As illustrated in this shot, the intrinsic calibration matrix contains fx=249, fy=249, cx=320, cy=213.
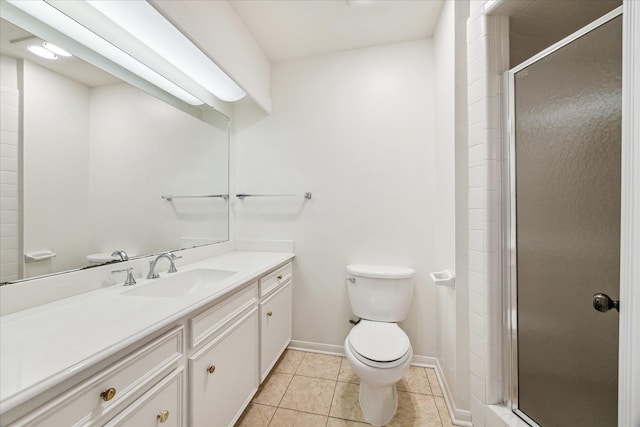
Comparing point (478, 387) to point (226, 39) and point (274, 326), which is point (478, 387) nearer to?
point (274, 326)

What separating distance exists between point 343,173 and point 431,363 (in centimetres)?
162

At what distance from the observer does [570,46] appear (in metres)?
1.04

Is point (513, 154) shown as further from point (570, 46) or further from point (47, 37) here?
point (47, 37)

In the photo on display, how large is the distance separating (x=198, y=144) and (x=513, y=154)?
1970 millimetres

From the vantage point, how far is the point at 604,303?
895 millimetres

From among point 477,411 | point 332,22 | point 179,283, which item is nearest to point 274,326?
point 179,283

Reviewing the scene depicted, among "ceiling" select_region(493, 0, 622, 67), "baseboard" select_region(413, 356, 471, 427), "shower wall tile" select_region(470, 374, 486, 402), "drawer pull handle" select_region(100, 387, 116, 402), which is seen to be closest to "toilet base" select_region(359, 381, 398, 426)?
"baseboard" select_region(413, 356, 471, 427)

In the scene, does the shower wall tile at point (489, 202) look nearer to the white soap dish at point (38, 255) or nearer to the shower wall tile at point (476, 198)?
the shower wall tile at point (476, 198)

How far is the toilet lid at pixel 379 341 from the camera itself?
1.32 metres

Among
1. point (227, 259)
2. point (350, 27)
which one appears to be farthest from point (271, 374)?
point (350, 27)

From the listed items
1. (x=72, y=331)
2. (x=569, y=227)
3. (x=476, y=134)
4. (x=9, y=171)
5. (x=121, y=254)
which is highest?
(x=476, y=134)

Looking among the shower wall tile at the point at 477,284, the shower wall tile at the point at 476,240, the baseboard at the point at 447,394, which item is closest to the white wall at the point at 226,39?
the shower wall tile at the point at 476,240

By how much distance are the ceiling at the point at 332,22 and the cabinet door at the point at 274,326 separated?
1898mm

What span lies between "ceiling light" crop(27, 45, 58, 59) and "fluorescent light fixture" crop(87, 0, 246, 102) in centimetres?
29
